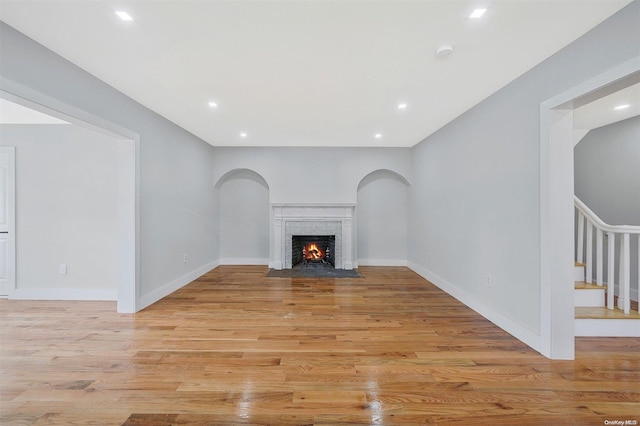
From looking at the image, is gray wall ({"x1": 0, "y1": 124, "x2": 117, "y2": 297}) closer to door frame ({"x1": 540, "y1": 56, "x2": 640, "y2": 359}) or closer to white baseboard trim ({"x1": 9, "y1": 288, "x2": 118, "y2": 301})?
white baseboard trim ({"x1": 9, "y1": 288, "x2": 118, "y2": 301})

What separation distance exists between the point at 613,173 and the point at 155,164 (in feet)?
20.2

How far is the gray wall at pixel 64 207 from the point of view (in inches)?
133

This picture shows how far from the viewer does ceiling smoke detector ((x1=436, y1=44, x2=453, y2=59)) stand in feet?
6.34

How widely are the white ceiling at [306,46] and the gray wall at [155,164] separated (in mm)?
125

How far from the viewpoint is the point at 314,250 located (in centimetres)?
565

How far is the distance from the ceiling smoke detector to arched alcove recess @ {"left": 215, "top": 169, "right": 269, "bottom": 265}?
164 inches

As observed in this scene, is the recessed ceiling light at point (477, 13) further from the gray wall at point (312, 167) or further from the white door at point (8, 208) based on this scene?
the white door at point (8, 208)

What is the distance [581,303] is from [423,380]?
2169mm

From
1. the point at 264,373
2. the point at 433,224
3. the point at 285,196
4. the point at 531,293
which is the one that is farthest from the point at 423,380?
the point at 285,196

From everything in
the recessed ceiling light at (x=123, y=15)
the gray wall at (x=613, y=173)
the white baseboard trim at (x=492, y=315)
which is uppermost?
the recessed ceiling light at (x=123, y=15)

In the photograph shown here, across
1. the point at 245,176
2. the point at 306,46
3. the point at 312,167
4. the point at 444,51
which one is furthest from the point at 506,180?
the point at 245,176

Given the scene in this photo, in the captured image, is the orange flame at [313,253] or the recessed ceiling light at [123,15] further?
the orange flame at [313,253]

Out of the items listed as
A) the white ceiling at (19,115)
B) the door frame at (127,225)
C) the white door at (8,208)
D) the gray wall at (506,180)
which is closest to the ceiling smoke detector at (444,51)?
the gray wall at (506,180)

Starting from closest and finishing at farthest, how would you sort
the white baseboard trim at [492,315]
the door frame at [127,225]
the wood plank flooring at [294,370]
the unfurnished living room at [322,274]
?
the wood plank flooring at [294,370]
the unfurnished living room at [322,274]
the white baseboard trim at [492,315]
the door frame at [127,225]
